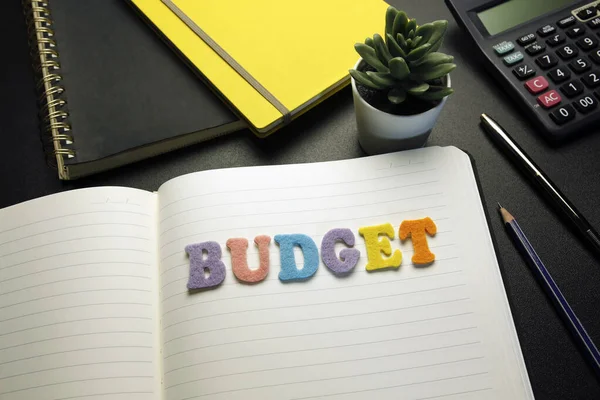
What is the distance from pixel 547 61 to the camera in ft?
1.89

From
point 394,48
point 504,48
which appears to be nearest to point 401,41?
point 394,48

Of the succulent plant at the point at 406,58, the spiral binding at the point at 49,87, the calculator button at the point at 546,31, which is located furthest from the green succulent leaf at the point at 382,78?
the spiral binding at the point at 49,87

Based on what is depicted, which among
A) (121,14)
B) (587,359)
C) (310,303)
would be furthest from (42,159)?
(587,359)

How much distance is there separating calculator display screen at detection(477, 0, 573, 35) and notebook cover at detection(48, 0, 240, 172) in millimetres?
318

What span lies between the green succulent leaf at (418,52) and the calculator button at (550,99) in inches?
6.6

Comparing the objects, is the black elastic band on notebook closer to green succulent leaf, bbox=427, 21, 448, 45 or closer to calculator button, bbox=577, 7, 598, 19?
green succulent leaf, bbox=427, 21, 448, 45

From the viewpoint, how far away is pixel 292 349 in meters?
0.47

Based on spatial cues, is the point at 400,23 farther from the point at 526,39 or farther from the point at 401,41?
the point at 526,39

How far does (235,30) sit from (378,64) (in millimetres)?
218

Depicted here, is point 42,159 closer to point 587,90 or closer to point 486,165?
point 486,165

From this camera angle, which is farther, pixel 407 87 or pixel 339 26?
pixel 339 26

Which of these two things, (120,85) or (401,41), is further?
(120,85)

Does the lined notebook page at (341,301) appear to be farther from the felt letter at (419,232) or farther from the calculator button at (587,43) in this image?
the calculator button at (587,43)

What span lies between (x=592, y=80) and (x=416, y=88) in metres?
0.22
